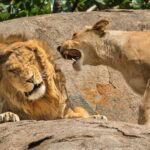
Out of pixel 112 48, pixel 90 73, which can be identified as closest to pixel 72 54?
pixel 112 48

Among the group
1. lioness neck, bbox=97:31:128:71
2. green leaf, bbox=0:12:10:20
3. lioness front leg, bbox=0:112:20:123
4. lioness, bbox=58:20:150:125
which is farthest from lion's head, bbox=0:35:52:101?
green leaf, bbox=0:12:10:20

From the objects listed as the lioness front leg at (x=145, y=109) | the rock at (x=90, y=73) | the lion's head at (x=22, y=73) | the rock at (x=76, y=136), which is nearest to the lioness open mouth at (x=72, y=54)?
the rock at (x=90, y=73)

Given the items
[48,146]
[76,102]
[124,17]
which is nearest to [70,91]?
[76,102]

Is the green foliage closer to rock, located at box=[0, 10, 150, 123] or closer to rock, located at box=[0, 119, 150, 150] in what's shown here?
rock, located at box=[0, 10, 150, 123]

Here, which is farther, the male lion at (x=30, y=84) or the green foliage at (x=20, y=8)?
the green foliage at (x=20, y=8)

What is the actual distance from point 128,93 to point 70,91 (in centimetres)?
52

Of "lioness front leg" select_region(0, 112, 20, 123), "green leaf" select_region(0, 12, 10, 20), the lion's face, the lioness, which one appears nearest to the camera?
"lioness front leg" select_region(0, 112, 20, 123)

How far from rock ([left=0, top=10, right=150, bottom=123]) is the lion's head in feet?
4.89

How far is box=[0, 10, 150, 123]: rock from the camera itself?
6.91 metres

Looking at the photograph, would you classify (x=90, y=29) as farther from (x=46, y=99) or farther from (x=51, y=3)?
(x=51, y=3)

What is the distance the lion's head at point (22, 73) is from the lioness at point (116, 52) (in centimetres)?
101

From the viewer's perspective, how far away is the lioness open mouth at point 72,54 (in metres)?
6.52

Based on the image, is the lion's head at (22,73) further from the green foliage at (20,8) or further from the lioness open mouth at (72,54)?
the green foliage at (20,8)

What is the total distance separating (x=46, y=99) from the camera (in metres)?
5.09
